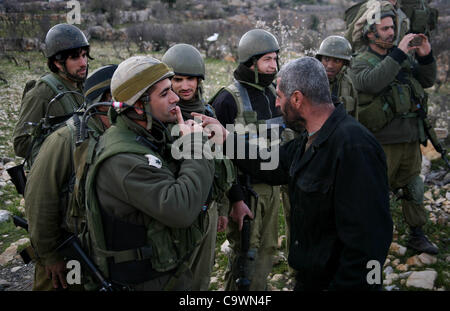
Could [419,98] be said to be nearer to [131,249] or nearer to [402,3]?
[402,3]

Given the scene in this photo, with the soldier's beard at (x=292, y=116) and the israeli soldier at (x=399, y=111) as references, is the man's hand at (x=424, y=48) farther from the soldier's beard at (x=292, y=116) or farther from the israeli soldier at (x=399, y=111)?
the soldier's beard at (x=292, y=116)

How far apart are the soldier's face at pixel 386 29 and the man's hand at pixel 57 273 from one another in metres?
3.92

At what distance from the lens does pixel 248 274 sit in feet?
9.95

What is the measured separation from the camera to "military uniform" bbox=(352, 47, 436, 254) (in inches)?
161

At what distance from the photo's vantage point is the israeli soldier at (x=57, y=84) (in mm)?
3244

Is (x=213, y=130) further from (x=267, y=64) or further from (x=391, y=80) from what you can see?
(x=391, y=80)

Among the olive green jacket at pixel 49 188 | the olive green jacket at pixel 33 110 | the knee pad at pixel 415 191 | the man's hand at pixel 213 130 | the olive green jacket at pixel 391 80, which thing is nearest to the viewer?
the olive green jacket at pixel 49 188

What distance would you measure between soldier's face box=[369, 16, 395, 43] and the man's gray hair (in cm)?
249

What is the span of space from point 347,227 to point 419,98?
2999mm

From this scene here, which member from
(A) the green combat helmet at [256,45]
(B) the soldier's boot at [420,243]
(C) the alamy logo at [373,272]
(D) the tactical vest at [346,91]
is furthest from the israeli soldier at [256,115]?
(B) the soldier's boot at [420,243]

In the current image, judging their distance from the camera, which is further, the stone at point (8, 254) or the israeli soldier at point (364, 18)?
the israeli soldier at point (364, 18)

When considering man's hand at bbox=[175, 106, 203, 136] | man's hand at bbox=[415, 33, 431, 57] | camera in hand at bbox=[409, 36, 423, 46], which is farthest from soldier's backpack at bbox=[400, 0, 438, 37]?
man's hand at bbox=[175, 106, 203, 136]
